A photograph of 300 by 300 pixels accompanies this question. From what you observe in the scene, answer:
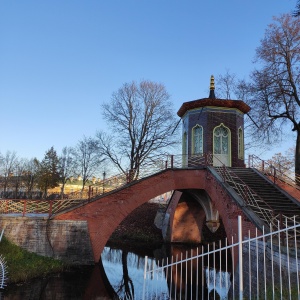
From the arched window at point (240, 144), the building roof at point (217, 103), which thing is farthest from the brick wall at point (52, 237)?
the arched window at point (240, 144)

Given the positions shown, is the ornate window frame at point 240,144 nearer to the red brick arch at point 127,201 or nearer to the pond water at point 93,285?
the red brick arch at point 127,201

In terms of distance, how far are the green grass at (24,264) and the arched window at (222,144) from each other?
10.0 m

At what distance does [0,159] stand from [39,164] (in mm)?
8833

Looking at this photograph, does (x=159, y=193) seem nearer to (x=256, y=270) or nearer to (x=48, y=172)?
(x=256, y=270)

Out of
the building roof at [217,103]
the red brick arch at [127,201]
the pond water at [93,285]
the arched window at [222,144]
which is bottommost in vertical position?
the pond water at [93,285]

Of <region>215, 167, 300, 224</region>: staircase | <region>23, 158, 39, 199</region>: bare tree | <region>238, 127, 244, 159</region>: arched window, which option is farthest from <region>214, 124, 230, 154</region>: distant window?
<region>23, 158, 39, 199</region>: bare tree

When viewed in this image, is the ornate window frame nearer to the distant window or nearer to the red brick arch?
the distant window

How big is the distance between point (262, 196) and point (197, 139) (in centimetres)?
671

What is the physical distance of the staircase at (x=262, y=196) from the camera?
9906mm

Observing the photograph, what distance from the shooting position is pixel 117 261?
52.0ft

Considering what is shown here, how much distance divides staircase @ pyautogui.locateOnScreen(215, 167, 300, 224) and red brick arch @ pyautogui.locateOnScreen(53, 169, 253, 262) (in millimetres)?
735

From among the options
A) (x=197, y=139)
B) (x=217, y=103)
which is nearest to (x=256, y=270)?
(x=197, y=139)

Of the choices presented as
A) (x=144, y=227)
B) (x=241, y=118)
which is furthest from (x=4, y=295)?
(x=144, y=227)

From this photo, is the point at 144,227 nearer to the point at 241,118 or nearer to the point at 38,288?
the point at 241,118
